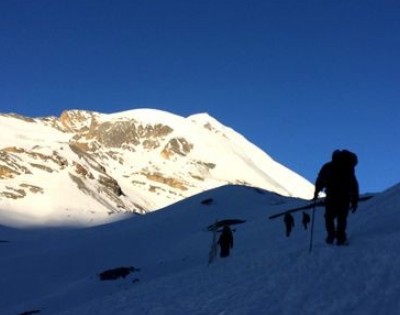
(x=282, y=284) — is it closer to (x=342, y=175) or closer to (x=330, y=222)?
(x=330, y=222)

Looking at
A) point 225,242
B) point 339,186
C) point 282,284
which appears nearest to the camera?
point 282,284

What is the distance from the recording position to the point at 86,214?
97.2 metres

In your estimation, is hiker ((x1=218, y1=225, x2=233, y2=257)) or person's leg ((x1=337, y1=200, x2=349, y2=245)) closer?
person's leg ((x1=337, y1=200, x2=349, y2=245))

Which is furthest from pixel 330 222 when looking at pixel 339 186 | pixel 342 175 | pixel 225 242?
pixel 225 242

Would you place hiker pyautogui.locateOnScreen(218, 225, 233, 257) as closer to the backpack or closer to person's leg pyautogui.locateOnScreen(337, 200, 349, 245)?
the backpack

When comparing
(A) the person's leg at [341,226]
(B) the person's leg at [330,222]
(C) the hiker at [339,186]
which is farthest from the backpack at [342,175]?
(A) the person's leg at [341,226]

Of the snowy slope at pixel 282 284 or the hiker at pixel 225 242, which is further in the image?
the hiker at pixel 225 242

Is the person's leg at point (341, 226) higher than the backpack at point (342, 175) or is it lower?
lower

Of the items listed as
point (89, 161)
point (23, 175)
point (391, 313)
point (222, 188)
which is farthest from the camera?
point (89, 161)

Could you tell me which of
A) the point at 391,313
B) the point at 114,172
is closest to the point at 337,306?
the point at 391,313

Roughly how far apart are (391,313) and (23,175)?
11418cm

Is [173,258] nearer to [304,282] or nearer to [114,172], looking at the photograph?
[304,282]

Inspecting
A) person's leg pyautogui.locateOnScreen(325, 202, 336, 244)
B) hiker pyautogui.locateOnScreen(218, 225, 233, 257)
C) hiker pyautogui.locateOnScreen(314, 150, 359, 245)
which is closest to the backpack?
hiker pyautogui.locateOnScreen(314, 150, 359, 245)

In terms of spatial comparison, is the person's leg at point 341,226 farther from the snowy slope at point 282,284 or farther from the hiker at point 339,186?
the snowy slope at point 282,284
